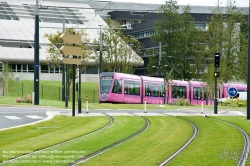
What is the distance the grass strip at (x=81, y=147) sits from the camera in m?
14.0

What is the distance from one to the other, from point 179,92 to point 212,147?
47.6 meters

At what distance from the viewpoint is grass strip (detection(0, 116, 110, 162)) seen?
16.5m

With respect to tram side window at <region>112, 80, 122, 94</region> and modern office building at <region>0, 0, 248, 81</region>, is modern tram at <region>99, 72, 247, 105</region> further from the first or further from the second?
modern office building at <region>0, 0, 248, 81</region>

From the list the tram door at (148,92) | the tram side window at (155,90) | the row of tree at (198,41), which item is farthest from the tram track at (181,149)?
the row of tree at (198,41)

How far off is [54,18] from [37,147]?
83191mm

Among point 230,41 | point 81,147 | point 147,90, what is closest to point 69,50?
point 81,147

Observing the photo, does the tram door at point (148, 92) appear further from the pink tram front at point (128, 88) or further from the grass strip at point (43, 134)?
the grass strip at point (43, 134)

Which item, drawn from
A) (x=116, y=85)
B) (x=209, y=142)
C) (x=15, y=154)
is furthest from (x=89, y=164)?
(x=116, y=85)

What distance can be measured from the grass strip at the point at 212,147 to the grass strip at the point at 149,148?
1.39 feet

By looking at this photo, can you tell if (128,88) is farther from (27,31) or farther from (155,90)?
(27,31)

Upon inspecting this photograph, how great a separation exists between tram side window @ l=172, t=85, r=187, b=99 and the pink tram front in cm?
166

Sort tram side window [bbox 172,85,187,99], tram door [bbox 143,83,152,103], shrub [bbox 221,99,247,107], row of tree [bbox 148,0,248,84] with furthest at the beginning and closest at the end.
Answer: row of tree [bbox 148,0,248,84]
tram side window [bbox 172,85,187,99]
tram door [bbox 143,83,152,103]
shrub [bbox 221,99,247,107]

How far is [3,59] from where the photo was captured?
281 feet

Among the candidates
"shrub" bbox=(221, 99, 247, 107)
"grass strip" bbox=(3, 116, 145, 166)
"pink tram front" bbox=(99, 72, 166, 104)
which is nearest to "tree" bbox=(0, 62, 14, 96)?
"pink tram front" bbox=(99, 72, 166, 104)
